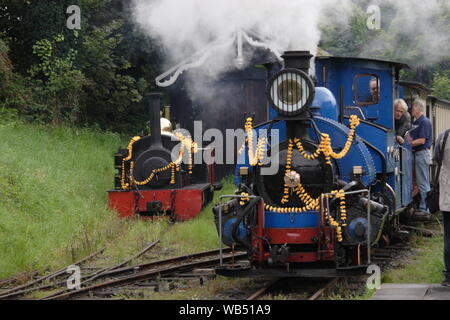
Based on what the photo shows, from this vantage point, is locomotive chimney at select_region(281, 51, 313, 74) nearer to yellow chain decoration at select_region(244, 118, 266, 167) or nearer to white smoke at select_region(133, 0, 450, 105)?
yellow chain decoration at select_region(244, 118, 266, 167)

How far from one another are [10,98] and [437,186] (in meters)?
13.7

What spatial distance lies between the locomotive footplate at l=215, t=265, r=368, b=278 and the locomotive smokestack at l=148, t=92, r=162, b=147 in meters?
6.52

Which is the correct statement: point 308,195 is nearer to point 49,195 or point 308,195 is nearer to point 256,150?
point 256,150

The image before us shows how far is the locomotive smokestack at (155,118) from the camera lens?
45.9 ft

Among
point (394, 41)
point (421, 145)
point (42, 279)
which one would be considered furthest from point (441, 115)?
point (394, 41)

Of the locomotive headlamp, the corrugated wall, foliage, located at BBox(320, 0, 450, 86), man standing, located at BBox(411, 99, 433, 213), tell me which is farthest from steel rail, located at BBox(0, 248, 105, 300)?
foliage, located at BBox(320, 0, 450, 86)

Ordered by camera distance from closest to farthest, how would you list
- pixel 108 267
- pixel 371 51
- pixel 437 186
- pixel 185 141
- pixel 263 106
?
pixel 437 186 < pixel 108 267 < pixel 185 141 < pixel 263 106 < pixel 371 51

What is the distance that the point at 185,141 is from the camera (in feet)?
48.8

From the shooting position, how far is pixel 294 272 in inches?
303

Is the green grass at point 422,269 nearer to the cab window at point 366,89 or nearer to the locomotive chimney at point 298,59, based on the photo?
the cab window at point 366,89

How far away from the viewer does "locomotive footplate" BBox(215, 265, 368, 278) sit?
7.58m

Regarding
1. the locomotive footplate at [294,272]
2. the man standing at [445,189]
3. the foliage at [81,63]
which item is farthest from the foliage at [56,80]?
the man standing at [445,189]
